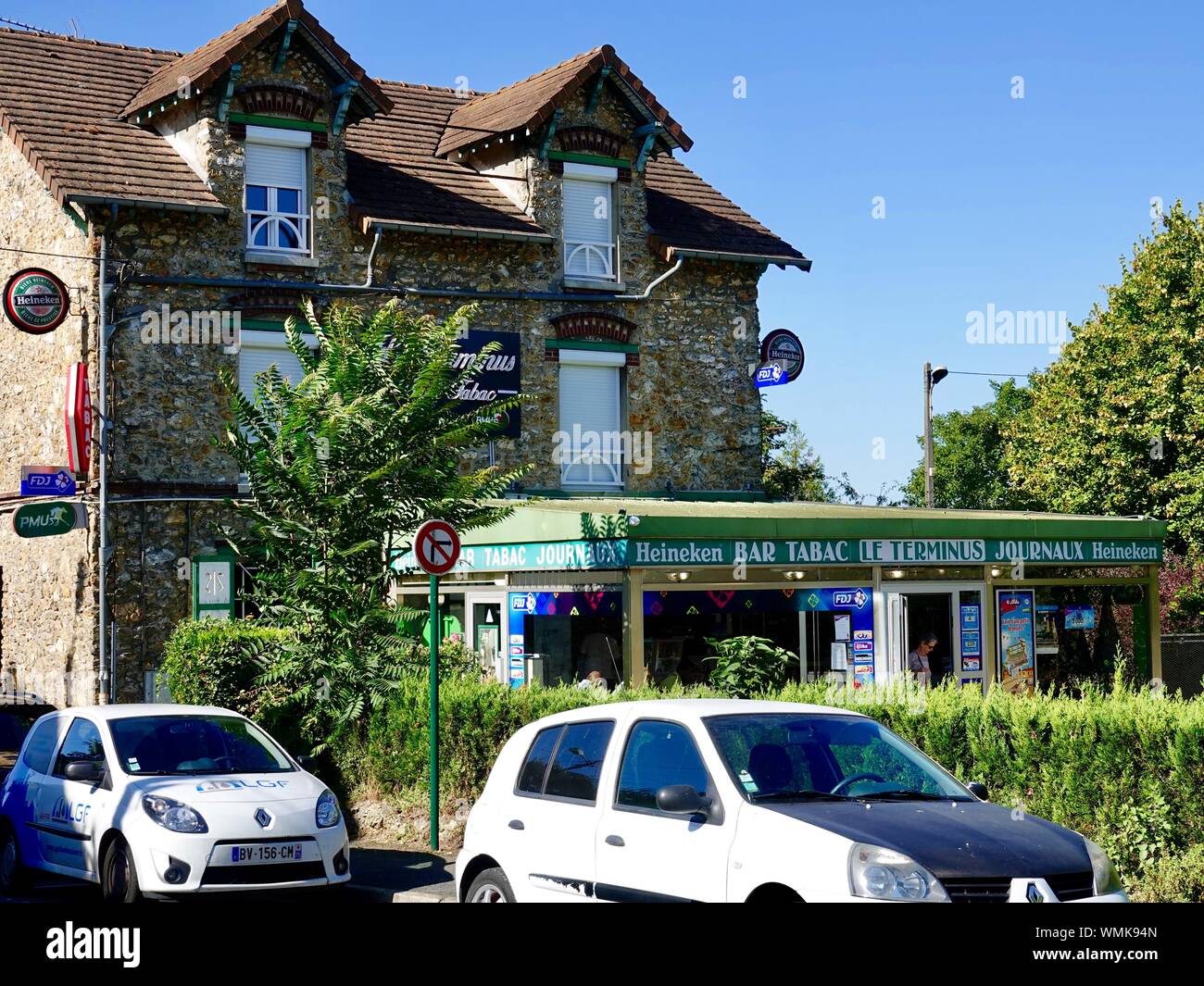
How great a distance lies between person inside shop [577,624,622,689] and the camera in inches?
733

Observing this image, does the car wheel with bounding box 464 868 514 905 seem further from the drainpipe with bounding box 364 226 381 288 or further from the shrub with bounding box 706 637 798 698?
the drainpipe with bounding box 364 226 381 288

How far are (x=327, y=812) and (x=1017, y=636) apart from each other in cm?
1197

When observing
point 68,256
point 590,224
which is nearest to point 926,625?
point 590,224

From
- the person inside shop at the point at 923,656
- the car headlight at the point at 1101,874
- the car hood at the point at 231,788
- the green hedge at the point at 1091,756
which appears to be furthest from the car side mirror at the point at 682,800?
the person inside shop at the point at 923,656

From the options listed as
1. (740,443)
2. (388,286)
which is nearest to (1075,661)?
(740,443)


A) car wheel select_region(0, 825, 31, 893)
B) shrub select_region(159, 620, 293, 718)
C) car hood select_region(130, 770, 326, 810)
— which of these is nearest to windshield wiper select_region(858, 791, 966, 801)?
car hood select_region(130, 770, 326, 810)

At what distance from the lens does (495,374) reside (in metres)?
26.2

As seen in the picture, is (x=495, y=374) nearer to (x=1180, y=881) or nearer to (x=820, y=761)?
(x=1180, y=881)

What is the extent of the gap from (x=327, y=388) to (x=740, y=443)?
41.3 ft

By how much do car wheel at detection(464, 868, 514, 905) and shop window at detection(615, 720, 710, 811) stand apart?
1012 mm

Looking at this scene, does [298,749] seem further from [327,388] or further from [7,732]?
[7,732]

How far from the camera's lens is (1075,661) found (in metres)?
21.6

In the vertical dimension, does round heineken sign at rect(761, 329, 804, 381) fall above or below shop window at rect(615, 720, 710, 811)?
above
